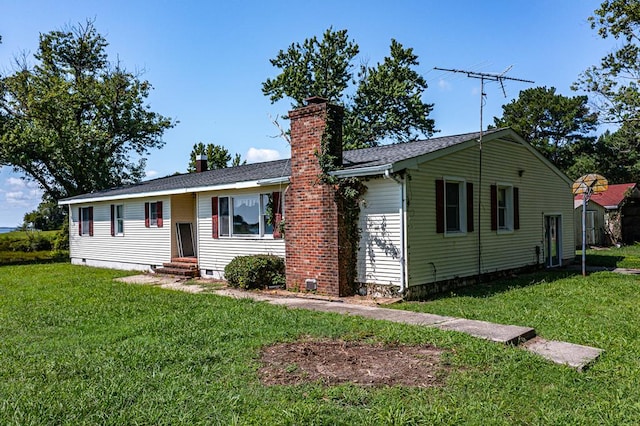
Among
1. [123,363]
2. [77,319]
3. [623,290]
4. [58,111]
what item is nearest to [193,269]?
[77,319]

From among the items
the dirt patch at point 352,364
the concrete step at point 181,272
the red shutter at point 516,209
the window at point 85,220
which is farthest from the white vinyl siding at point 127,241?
the dirt patch at point 352,364

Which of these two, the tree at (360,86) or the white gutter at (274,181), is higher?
the tree at (360,86)

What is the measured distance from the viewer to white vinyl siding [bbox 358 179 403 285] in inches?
371

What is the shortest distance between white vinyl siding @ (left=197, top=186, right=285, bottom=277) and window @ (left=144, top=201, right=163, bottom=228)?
199 cm

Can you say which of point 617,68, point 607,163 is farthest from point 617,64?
point 607,163

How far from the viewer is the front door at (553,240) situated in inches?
579

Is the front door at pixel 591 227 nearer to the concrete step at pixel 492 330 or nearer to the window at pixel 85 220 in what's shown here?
the concrete step at pixel 492 330

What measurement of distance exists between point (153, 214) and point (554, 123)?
3560 centimetres

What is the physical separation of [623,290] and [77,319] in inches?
440

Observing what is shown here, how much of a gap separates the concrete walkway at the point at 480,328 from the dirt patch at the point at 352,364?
113 centimetres

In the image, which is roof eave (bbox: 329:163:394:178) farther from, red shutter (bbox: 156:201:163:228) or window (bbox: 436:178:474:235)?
red shutter (bbox: 156:201:163:228)

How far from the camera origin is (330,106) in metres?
10.2

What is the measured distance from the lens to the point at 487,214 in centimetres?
1191

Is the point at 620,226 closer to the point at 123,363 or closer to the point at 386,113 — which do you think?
the point at 386,113
